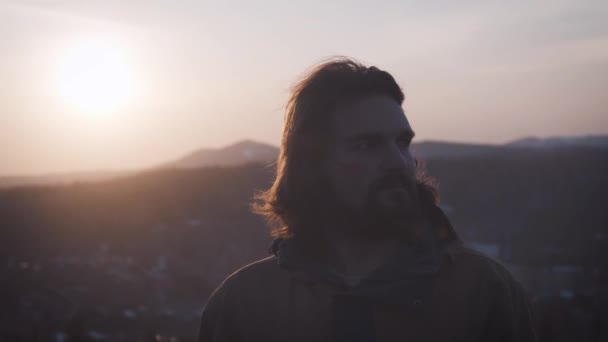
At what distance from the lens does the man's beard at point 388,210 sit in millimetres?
1982

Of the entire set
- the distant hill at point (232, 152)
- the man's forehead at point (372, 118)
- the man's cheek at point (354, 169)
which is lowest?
the distant hill at point (232, 152)

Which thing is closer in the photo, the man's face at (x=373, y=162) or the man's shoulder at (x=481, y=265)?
→ the man's shoulder at (x=481, y=265)

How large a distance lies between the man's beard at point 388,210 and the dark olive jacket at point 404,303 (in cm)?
9

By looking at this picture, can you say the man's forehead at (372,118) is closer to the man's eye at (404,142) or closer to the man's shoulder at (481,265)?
the man's eye at (404,142)

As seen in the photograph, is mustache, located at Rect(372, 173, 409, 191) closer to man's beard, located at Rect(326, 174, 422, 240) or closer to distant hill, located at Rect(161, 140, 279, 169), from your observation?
man's beard, located at Rect(326, 174, 422, 240)

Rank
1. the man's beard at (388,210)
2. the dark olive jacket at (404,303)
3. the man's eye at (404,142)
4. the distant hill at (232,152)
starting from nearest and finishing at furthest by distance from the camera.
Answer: the dark olive jacket at (404,303), the man's beard at (388,210), the man's eye at (404,142), the distant hill at (232,152)

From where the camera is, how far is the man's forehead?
80.4 inches

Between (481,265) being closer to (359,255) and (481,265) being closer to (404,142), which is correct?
(359,255)

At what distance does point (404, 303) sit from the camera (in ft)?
5.89

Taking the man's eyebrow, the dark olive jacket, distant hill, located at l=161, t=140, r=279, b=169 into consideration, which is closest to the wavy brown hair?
the man's eyebrow

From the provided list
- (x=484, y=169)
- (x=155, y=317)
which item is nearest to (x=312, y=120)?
(x=155, y=317)

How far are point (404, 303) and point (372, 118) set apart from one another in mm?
686

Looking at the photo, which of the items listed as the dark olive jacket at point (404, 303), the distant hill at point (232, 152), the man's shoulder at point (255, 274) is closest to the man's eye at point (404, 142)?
the dark olive jacket at point (404, 303)

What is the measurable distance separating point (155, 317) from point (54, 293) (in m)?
1.58
